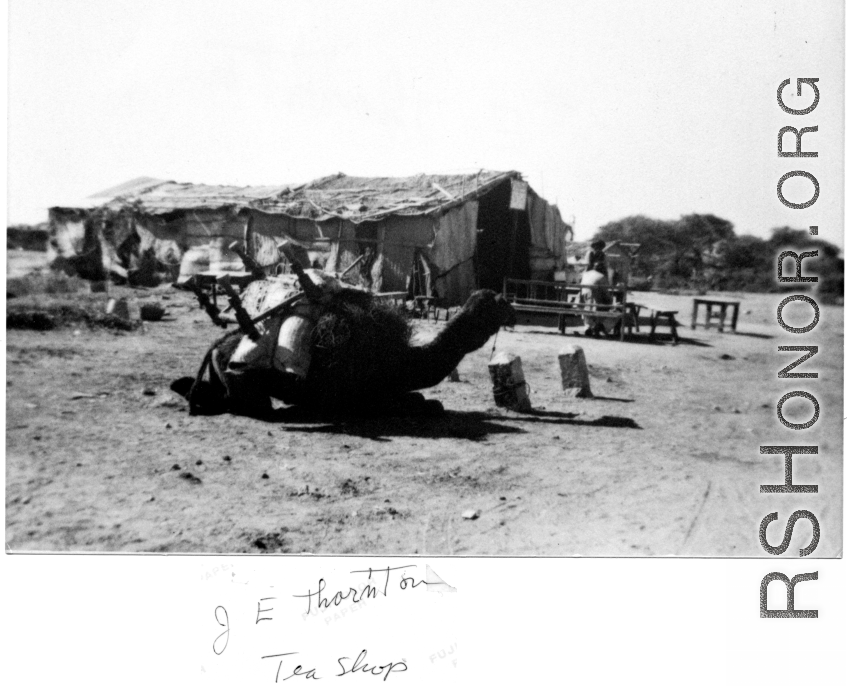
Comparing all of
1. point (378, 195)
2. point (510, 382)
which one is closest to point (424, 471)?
point (510, 382)

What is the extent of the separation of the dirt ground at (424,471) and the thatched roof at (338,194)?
1972mm

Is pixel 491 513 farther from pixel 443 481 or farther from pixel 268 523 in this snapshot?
pixel 268 523

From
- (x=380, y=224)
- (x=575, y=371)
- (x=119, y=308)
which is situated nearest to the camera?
(x=575, y=371)

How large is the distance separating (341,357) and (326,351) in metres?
0.15

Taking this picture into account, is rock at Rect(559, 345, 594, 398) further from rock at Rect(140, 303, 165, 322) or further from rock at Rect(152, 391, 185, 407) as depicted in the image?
rock at Rect(140, 303, 165, 322)

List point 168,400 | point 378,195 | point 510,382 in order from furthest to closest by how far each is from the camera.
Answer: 1. point 378,195
2. point 510,382
3. point 168,400

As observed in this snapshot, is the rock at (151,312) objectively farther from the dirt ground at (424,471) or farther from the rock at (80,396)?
the rock at (80,396)

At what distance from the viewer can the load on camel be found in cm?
664

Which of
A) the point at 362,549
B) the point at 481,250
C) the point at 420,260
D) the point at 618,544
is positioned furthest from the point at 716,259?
the point at 362,549

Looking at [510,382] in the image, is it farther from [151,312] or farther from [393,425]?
[151,312]

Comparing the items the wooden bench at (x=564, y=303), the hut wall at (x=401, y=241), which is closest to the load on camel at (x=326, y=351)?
the hut wall at (x=401, y=241)

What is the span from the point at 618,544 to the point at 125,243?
33.3 feet

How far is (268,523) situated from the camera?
199 inches

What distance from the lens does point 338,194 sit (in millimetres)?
9234
